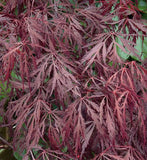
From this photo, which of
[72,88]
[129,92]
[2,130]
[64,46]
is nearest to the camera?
[129,92]

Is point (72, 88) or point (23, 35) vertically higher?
point (23, 35)

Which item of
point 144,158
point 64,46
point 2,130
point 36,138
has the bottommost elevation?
point 2,130

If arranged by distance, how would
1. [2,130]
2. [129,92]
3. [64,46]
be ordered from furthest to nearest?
[2,130] → [64,46] → [129,92]

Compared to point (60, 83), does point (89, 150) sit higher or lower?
lower

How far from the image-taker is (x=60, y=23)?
0.95 metres

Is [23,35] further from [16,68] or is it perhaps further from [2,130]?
[2,130]

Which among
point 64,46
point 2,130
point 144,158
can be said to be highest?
point 64,46

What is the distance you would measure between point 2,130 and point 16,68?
1.77 feet

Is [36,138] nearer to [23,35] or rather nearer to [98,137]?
[98,137]

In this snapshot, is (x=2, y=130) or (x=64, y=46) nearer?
(x=64, y=46)

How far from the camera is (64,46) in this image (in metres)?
0.94

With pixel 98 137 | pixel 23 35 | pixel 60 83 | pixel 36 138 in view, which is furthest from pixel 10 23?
pixel 98 137

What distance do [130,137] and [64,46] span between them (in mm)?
438

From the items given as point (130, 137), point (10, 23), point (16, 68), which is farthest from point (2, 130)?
point (130, 137)
